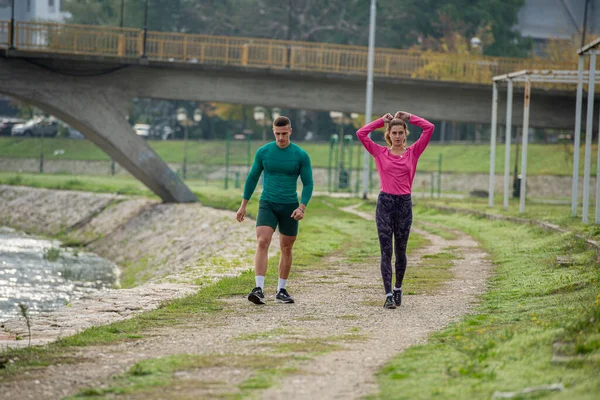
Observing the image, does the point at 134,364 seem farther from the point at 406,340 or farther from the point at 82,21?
the point at 82,21

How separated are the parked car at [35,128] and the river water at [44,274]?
39030mm

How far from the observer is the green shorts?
38.5 ft

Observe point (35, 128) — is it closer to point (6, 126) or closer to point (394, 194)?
point (6, 126)

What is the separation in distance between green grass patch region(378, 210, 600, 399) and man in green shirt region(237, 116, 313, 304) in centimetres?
224

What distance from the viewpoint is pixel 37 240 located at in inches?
1382

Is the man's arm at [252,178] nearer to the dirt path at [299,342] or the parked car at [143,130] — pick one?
the dirt path at [299,342]

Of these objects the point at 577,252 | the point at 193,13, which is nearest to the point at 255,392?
the point at 577,252

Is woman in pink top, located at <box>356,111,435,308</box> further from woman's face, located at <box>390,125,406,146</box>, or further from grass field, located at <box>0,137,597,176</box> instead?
grass field, located at <box>0,137,597,176</box>

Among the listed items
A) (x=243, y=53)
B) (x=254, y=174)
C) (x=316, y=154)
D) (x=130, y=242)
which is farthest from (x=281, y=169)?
(x=316, y=154)

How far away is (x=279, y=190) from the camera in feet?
38.4

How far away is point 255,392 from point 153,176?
2940cm

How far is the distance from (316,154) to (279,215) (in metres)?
54.9

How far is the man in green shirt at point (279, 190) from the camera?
11.6 metres

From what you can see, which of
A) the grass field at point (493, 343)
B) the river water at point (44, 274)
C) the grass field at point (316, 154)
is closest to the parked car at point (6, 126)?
the grass field at point (316, 154)
